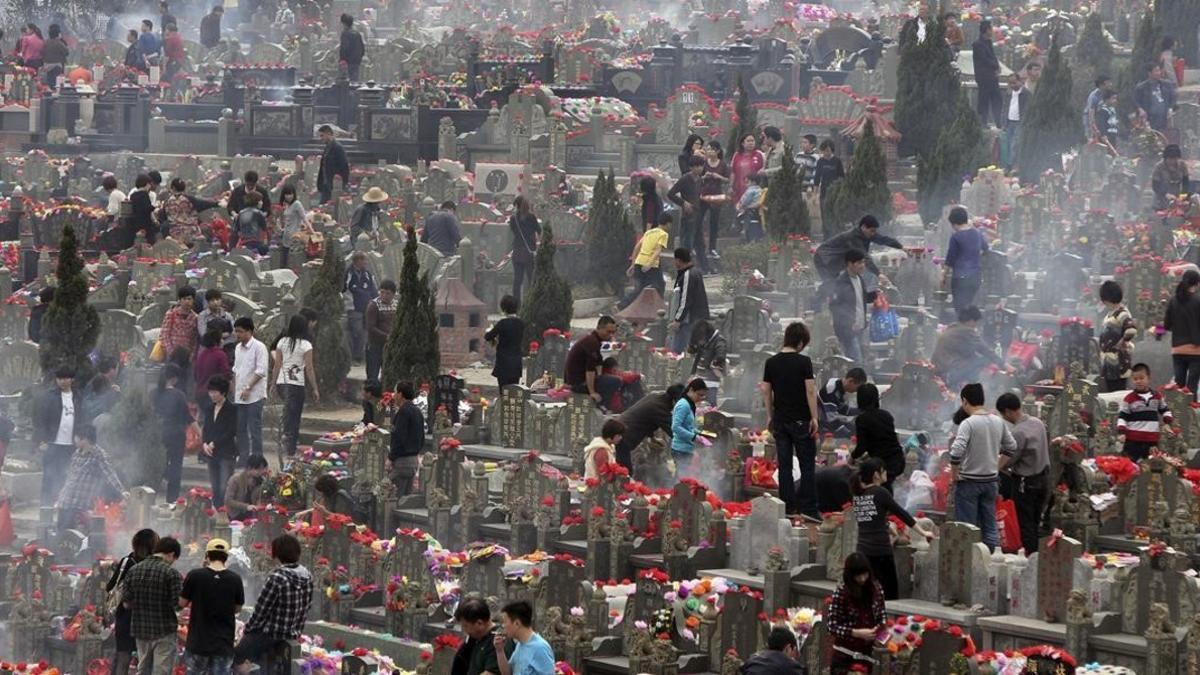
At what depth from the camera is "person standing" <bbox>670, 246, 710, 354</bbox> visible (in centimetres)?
3203

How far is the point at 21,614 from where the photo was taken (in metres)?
24.6

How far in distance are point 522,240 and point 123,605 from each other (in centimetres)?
1504

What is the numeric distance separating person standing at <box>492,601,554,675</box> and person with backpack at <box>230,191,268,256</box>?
2010cm

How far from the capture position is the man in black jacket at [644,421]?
27.2 m

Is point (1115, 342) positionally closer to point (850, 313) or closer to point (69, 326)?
point (850, 313)

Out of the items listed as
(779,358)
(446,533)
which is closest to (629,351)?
(446,533)

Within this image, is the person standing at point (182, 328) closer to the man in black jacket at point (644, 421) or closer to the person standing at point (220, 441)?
the person standing at point (220, 441)

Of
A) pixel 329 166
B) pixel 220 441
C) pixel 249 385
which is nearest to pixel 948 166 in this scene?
pixel 329 166

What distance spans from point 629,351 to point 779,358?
23.0 feet

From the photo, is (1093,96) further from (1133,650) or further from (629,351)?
(1133,650)

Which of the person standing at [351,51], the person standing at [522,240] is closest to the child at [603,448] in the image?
the person standing at [522,240]

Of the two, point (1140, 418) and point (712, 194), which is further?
point (712, 194)

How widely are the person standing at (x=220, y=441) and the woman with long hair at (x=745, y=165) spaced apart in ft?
36.4

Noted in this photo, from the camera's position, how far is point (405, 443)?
2822cm
